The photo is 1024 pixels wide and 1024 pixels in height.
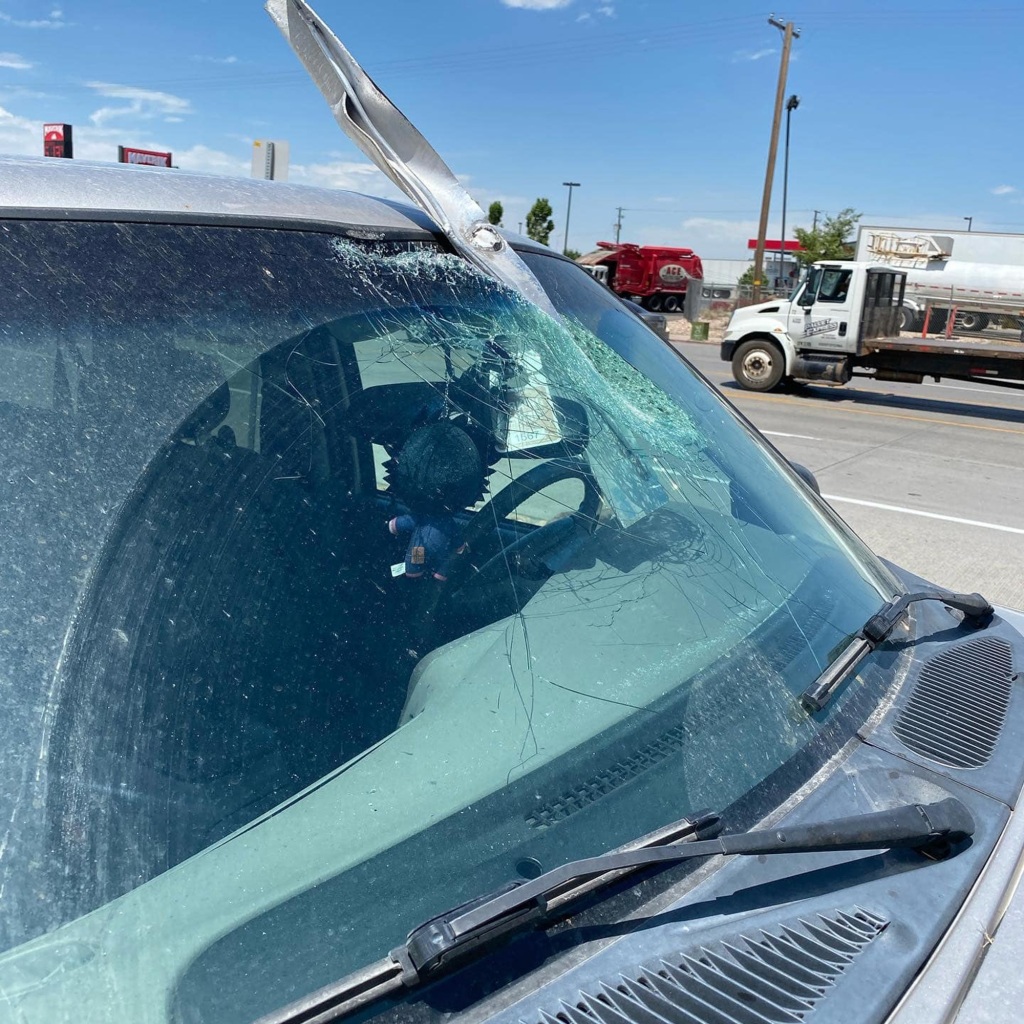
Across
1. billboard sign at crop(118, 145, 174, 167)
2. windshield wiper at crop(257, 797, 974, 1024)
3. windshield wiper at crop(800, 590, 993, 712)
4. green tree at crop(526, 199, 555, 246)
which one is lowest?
windshield wiper at crop(257, 797, 974, 1024)

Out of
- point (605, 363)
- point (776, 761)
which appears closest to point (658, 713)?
point (776, 761)

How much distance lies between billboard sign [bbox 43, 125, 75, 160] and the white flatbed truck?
15.0m

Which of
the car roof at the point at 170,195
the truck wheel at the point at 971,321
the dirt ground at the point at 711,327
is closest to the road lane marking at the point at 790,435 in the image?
the truck wheel at the point at 971,321

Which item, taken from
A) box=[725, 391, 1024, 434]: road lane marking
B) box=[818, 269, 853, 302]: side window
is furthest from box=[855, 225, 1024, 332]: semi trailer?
box=[725, 391, 1024, 434]: road lane marking

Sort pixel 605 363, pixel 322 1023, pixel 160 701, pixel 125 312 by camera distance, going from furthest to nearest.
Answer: pixel 605 363 → pixel 125 312 → pixel 160 701 → pixel 322 1023

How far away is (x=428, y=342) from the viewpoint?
1.70 m

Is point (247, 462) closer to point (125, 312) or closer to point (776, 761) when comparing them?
point (125, 312)

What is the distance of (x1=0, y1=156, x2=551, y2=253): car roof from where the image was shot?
1.36 meters

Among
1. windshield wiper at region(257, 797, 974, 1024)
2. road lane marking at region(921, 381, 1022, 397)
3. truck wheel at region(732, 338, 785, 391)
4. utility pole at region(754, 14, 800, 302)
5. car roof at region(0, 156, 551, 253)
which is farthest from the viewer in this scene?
utility pole at region(754, 14, 800, 302)

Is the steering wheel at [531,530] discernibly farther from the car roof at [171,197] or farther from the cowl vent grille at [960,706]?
Answer: the cowl vent grille at [960,706]

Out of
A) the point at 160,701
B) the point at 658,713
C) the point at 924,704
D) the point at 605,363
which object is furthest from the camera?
the point at 605,363

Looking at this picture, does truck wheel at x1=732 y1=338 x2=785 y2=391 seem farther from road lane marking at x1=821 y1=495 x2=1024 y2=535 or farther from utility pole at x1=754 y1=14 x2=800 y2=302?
utility pole at x1=754 y1=14 x2=800 y2=302

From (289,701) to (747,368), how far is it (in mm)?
17330

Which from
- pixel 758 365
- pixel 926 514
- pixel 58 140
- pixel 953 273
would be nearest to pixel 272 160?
pixel 58 140
